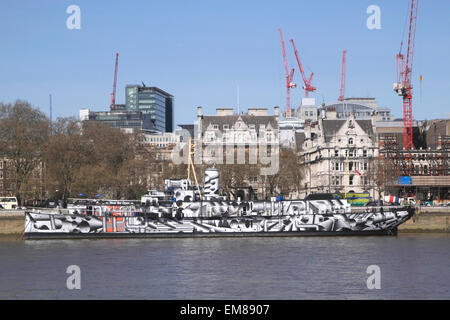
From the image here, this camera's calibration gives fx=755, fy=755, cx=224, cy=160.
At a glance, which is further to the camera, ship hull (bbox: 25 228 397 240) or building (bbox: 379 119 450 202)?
building (bbox: 379 119 450 202)

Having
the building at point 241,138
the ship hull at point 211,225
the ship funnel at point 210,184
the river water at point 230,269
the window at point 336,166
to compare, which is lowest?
the river water at point 230,269

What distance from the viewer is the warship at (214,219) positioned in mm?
77688

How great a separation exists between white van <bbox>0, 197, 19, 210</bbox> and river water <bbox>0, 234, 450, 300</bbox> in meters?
28.1

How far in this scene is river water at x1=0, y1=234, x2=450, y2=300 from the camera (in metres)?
39.9

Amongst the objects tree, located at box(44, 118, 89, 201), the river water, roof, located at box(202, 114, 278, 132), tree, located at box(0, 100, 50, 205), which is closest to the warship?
the river water

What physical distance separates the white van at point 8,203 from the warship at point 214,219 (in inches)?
727

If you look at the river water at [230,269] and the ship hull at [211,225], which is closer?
the river water at [230,269]

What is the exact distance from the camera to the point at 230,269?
4834cm

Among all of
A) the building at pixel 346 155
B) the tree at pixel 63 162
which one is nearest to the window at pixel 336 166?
the building at pixel 346 155

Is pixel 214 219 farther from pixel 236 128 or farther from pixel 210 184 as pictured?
pixel 236 128

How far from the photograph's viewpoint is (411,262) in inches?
2016

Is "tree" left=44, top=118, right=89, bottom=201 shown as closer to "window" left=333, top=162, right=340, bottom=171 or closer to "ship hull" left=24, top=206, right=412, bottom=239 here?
"ship hull" left=24, top=206, right=412, bottom=239

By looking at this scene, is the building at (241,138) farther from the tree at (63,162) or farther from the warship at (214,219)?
the warship at (214,219)

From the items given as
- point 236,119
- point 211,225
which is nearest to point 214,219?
point 211,225
